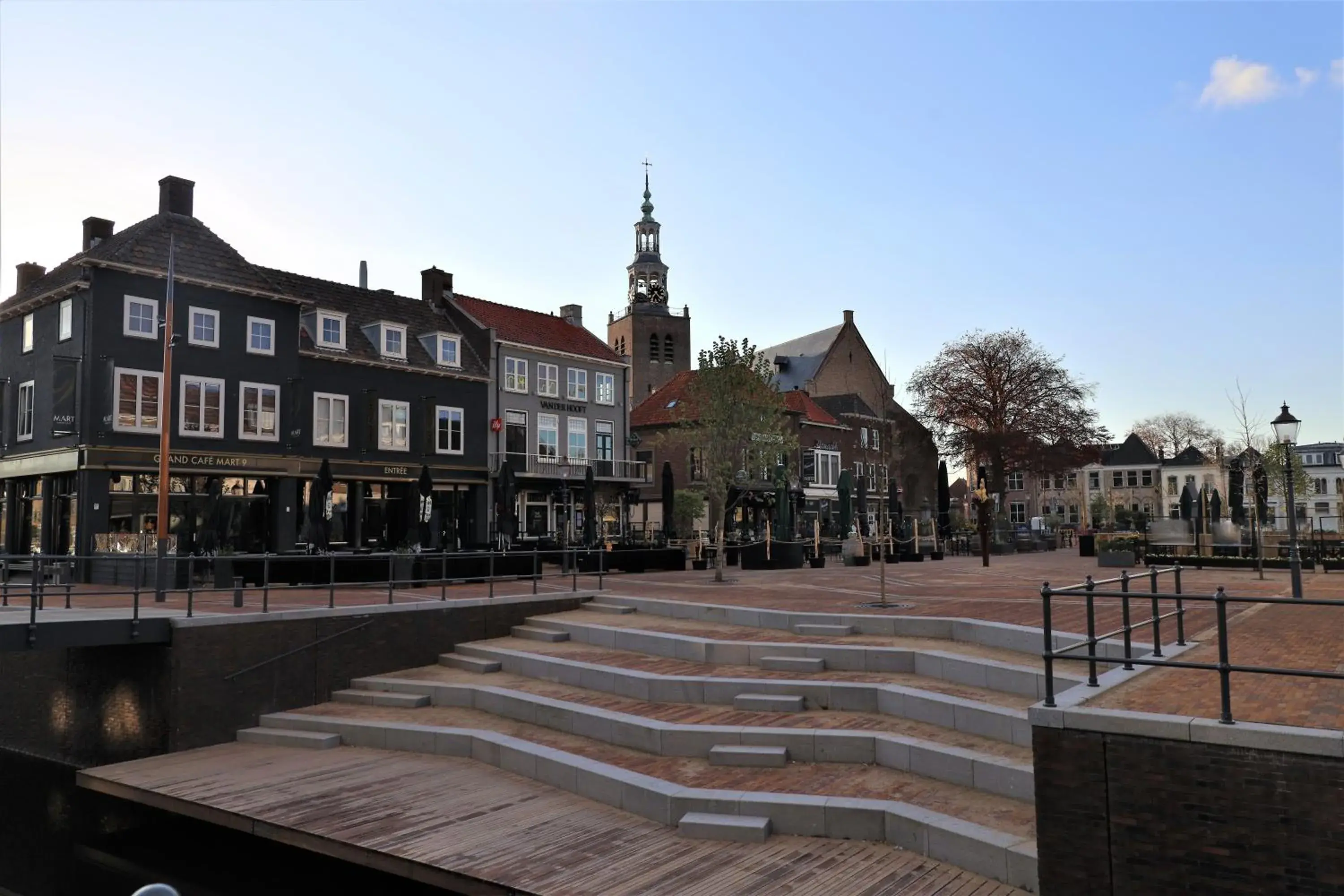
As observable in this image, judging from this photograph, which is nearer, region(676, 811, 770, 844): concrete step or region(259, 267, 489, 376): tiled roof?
region(676, 811, 770, 844): concrete step

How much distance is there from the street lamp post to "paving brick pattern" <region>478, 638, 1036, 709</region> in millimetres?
6088

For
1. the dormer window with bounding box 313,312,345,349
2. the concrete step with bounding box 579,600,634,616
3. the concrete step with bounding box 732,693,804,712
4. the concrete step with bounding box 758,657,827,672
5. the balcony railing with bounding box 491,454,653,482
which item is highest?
the dormer window with bounding box 313,312,345,349

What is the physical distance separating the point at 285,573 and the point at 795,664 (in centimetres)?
1288

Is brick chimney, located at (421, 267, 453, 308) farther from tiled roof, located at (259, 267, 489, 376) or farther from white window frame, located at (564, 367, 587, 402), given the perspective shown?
white window frame, located at (564, 367, 587, 402)

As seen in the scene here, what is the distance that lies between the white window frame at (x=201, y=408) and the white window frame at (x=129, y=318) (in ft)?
5.12

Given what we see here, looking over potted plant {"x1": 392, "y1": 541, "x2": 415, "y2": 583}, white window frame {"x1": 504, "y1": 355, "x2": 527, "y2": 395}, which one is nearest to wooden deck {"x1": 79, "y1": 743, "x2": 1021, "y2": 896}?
potted plant {"x1": 392, "y1": 541, "x2": 415, "y2": 583}

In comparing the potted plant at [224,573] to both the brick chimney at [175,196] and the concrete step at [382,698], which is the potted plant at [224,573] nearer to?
the concrete step at [382,698]

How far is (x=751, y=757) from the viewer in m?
9.13

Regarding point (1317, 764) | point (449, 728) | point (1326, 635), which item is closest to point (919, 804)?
point (1317, 764)

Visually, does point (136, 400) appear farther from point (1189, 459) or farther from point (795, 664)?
point (1189, 459)

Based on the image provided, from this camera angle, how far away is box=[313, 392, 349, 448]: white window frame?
3250 centimetres

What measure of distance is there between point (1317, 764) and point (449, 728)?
9087 mm

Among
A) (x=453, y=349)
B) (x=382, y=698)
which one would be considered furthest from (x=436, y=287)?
(x=382, y=698)

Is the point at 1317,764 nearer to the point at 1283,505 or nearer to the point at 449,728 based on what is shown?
the point at 449,728
